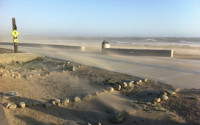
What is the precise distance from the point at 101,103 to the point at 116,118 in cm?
95

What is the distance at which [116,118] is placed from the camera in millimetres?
4215

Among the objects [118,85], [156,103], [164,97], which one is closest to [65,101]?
[118,85]

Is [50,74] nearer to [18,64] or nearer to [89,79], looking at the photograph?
[89,79]

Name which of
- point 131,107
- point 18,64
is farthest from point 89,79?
point 18,64

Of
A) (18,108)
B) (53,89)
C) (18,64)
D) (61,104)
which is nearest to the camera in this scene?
(18,108)

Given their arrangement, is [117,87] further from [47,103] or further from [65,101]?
[47,103]

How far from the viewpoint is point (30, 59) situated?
13164mm

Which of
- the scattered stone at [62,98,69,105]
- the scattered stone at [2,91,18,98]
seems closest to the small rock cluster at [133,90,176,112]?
the scattered stone at [62,98,69,105]

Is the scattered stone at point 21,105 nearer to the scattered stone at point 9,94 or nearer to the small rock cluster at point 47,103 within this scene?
the small rock cluster at point 47,103

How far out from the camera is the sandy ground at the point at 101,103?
4191 mm

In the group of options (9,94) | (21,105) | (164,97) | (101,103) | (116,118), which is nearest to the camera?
(116,118)

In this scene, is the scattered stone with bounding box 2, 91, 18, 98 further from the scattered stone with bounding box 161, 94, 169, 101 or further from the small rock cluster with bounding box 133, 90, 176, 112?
the scattered stone with bounding box 161, 94, 169, 101

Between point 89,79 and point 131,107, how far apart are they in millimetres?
2945

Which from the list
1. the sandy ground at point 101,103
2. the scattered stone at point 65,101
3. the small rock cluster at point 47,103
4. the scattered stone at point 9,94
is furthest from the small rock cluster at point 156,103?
the scattered stone at point 9,94
